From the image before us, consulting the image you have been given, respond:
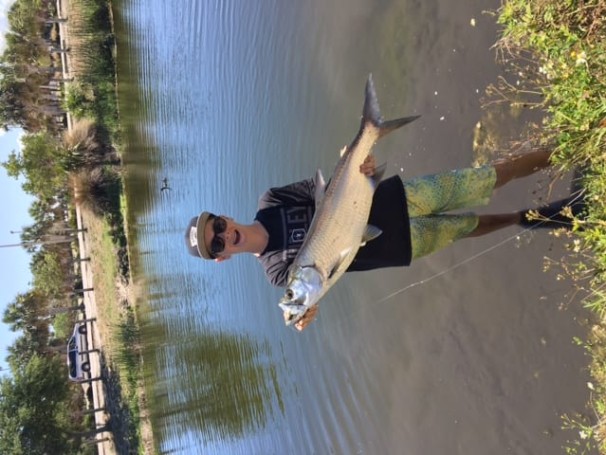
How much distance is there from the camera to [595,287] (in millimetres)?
3664

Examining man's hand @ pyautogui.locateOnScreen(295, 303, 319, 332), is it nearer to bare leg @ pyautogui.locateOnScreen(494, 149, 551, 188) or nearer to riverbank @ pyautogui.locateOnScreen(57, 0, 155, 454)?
bare leg @ pyautogui.locateOnScreen(494, 149, 551, 188)

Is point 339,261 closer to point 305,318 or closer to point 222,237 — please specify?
point 305,318

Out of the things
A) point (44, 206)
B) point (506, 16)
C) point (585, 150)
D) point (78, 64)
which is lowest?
point (585, 150)

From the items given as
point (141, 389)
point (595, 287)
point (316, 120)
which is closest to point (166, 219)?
point (141, 389)

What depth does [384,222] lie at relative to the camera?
340cm

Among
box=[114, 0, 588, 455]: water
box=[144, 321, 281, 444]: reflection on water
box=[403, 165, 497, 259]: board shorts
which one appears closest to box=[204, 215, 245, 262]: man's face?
box=[403, 165, 497, 259]: board shorts

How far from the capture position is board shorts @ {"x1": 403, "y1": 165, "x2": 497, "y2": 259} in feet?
11.5

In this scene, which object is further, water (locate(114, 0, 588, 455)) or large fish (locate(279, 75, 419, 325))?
water (locate(114, 0, 588, 455))

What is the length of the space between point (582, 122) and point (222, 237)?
7.71ft

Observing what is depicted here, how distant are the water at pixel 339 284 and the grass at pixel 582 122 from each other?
19cm

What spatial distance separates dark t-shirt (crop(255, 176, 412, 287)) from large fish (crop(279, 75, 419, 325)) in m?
0.34

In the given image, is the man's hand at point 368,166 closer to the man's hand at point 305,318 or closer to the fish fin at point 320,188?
the fish fin at point 320,188

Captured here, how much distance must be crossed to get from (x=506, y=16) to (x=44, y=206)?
1698 cm

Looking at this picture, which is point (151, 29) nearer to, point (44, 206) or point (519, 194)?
point (44, 206)
